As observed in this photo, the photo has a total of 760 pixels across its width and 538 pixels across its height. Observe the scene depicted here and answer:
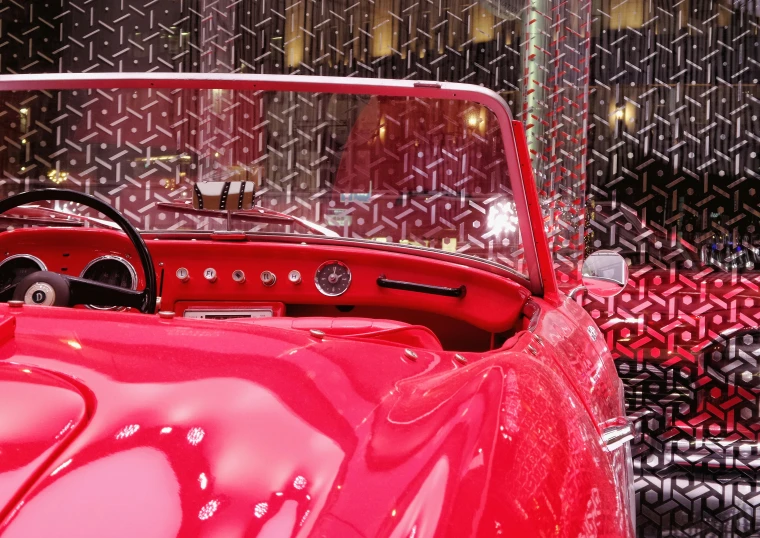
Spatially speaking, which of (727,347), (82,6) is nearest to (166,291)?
(727,347)

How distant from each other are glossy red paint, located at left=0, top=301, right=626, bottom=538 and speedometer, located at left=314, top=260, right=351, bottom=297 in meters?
1.59

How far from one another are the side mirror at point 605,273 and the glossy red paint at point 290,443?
50.0 inches

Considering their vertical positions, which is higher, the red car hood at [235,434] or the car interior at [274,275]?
the red car hood at [235,434]

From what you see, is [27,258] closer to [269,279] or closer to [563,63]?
[269,279]

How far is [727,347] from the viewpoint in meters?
3.50

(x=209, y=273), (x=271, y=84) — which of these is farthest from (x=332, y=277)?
(x=271, y=84)

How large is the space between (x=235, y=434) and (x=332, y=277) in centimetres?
186

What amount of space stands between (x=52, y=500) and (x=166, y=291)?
6.68ft

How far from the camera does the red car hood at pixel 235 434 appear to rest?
1.74 ft

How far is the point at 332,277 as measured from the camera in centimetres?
247

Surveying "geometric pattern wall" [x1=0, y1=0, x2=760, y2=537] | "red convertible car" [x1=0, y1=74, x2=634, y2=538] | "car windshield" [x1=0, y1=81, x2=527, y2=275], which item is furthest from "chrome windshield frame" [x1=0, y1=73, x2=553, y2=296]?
"car windshield" [x1=0, y1=81, x2=527, y2=275]

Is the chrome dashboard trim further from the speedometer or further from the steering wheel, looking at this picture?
the speedometer

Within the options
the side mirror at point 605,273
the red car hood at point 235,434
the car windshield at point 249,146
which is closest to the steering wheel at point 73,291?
the red car hood at point 235,434

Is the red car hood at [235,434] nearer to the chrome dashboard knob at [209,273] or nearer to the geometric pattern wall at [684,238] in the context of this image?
the chrome dashboard knob at [209,273]
